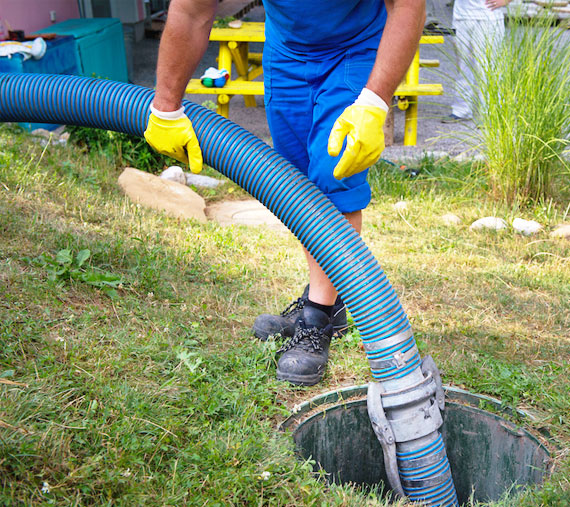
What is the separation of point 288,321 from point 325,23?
1.06 metres

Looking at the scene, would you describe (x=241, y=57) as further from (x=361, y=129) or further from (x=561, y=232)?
(x=361, y=129)

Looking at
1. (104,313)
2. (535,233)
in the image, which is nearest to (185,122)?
(104,313)

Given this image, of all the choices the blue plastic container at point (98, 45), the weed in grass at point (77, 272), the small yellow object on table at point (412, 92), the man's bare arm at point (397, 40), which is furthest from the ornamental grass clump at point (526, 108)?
A: the blue plastic container at point (98, 45)

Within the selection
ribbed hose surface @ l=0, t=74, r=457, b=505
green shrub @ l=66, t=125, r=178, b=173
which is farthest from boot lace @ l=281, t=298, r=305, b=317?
green shrub @ l=66, t=125, r=178, b=173

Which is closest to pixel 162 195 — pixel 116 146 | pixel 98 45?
pixel 116 146

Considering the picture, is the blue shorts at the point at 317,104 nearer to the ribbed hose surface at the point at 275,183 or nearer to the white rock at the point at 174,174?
the ribbed hose surface at the point at 275,183

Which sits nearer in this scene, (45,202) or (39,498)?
(39,498)

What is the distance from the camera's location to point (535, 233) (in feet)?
11.9

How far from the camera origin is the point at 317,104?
7.08 ft

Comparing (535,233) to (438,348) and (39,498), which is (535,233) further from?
(39,498)

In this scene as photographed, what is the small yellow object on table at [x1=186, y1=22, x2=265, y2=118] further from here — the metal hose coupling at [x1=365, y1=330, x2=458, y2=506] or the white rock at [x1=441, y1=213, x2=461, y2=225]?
the metal hose coupling at [x1=365, y1=330, x2=458, y2=506]

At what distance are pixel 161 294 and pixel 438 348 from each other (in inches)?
43.0

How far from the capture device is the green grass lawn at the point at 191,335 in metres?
1.60

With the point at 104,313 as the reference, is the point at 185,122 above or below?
above
